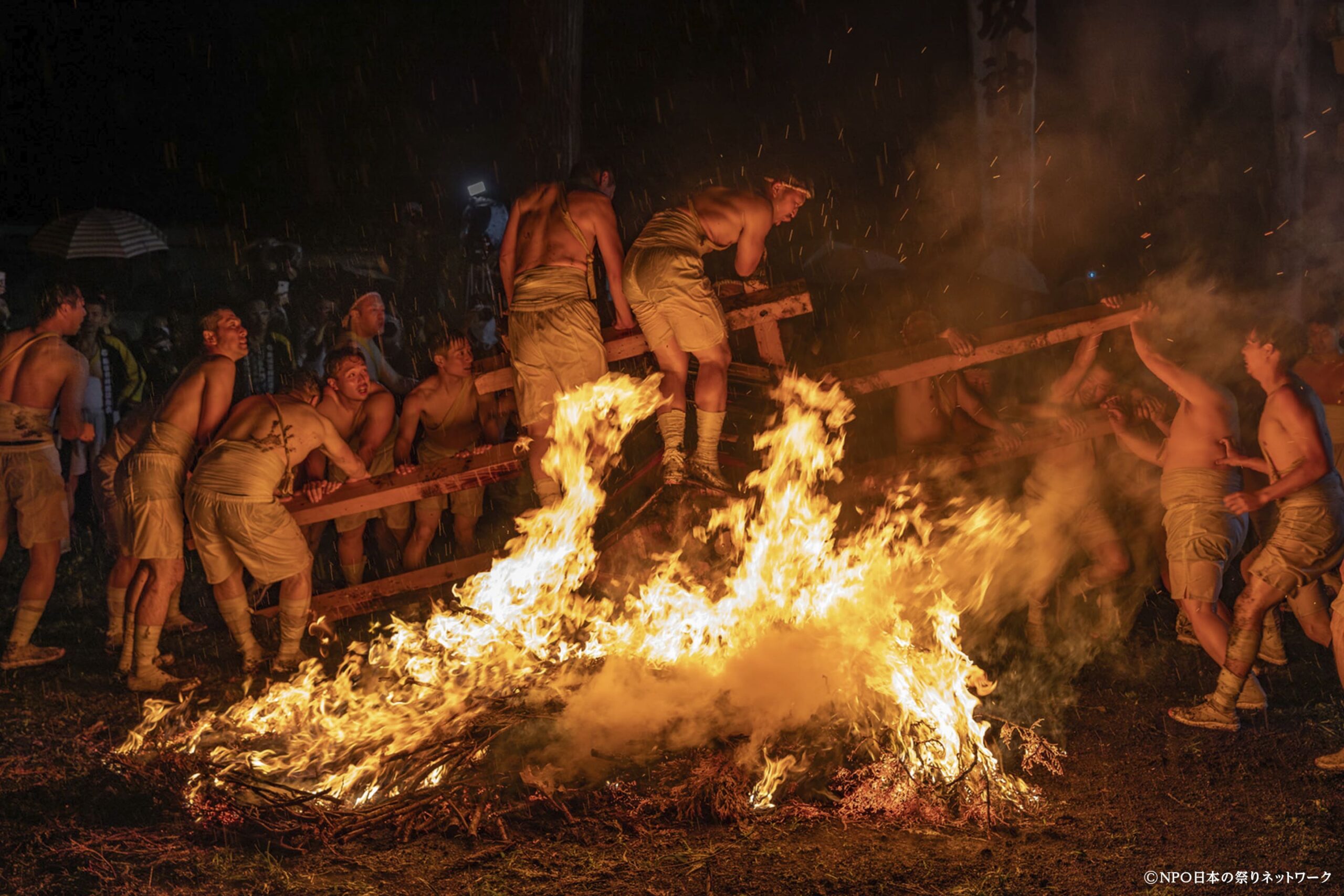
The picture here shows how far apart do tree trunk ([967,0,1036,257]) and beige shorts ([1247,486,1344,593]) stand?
4.06 m

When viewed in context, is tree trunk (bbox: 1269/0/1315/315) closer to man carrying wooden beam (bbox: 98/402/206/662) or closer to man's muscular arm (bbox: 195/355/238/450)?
man's muscular arm (bbox: 195/355/238/450)

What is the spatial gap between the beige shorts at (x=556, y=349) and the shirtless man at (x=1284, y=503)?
3.55m

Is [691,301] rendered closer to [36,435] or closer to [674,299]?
[674,299]

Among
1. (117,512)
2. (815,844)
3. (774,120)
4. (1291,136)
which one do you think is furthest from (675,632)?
(1291,136)

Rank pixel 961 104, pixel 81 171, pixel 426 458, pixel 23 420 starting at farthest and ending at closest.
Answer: pixel 81 171, pixel 961 104, pixel 426 458, pixel 23 420

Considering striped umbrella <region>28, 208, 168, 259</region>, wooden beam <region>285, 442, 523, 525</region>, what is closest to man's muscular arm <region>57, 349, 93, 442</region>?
wooden beam <region>285, 442, 523, 525</region>

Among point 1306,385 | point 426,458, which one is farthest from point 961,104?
point 426,458

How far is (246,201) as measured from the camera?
13969 millimetres

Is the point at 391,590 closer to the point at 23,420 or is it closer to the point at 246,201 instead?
the point at 23,420

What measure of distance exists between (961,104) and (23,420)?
8071mm

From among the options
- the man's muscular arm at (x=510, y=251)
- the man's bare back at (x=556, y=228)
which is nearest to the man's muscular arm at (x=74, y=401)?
the man's muscular arm at (x=510, y=251)

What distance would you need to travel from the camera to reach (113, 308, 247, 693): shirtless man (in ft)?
19.0

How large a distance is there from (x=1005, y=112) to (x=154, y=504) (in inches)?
278

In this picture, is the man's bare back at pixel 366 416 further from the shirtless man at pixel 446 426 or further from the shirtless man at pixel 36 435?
the shirtless man at pixel 36 435
